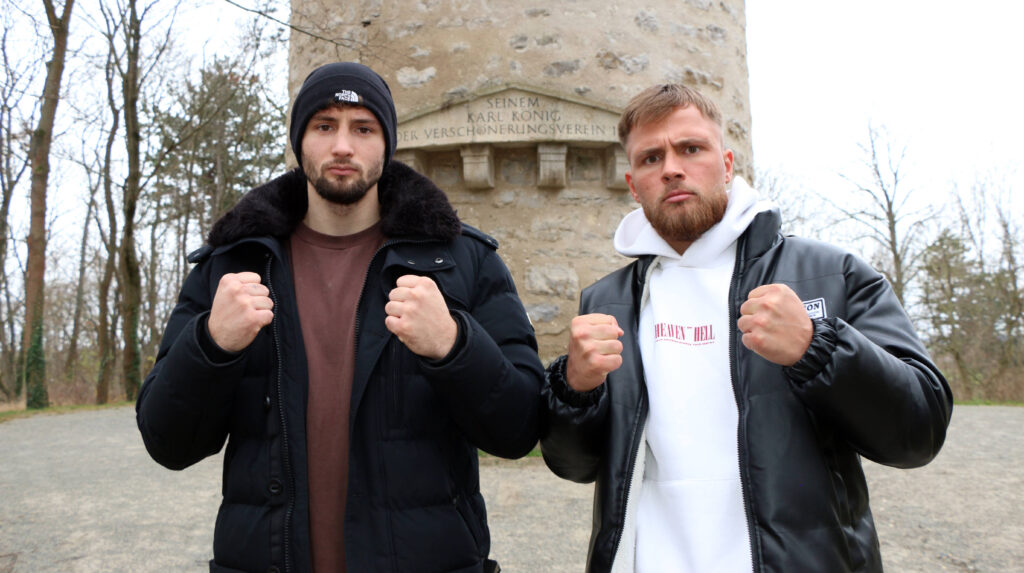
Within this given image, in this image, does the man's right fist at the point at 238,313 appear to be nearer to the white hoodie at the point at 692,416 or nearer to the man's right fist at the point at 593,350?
the man's right fist at the point at 593,350

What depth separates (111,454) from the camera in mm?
6324

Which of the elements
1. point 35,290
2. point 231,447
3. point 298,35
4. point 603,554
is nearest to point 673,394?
point 603,554

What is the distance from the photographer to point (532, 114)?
527 cm

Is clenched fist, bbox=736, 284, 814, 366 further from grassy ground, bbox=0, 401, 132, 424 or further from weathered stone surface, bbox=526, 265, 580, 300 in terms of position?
grassy ground, bbox=0, 401, 132, 424

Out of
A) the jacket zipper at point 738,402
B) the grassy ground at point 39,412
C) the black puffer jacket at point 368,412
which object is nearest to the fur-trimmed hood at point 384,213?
the black puffer jacket at point 368,412

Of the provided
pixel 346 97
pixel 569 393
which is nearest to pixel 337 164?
pixel 346 97

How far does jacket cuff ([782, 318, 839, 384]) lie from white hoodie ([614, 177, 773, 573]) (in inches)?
9.3

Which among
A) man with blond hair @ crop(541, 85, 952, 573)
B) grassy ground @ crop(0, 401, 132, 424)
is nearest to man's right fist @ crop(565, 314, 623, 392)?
man with blond hair @ crop(541, 85, 952, 573)

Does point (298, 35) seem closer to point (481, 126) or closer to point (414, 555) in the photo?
point (481, 126)

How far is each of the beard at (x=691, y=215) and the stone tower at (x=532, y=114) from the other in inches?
142

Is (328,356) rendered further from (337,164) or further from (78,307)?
(78,307)

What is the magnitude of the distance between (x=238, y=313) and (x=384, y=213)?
57 centimetres

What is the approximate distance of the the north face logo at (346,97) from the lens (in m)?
1.81

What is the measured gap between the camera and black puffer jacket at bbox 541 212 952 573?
1.33 meters
